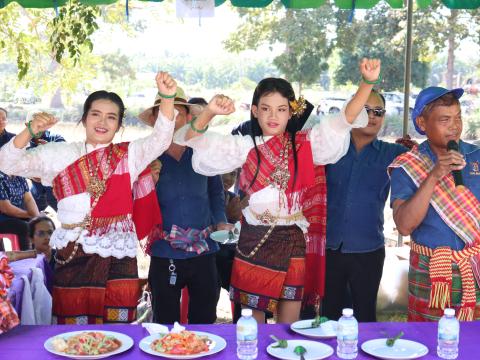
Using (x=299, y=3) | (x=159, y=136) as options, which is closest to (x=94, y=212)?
(x=159, y=136)

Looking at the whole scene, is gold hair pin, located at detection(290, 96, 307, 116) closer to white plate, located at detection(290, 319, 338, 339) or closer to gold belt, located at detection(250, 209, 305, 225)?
gold belt, located at detection(250, 209, 305, 225)

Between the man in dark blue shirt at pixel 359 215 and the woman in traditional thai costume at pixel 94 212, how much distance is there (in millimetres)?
997

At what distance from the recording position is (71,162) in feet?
10.0

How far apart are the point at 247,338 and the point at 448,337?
63 cm

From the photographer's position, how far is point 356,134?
3.58 m

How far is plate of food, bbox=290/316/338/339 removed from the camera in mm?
2482

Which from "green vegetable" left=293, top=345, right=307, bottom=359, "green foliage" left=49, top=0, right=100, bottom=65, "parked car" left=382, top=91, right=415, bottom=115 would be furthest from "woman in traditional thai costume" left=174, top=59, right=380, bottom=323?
"parked car" left=382, top=91, right=415, bottom=115

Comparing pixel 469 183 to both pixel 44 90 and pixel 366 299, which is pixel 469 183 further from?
pixel 44 90

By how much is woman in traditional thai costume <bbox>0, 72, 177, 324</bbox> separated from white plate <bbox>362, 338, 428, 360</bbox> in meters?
1.14

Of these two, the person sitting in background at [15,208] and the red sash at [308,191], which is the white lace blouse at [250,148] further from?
the person sitting in background at [15,208]

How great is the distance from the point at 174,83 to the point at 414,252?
1190mm

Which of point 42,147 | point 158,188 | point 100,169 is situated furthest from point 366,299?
point 42,147

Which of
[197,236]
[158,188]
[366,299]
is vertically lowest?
[366,299]

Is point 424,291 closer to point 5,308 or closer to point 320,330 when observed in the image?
point 320,330
